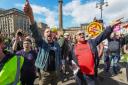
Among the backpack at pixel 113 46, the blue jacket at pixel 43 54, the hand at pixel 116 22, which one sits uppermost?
the hand at pixel 116 22

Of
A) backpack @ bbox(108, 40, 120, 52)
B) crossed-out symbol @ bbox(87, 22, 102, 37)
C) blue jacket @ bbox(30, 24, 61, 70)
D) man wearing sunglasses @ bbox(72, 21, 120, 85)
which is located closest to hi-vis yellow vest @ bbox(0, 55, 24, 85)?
blue jacket @ bbox(30, 24, 61, 70)

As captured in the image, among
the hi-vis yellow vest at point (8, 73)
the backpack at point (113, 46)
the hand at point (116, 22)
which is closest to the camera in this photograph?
the hi-vis yellow vest at point (8, 73)

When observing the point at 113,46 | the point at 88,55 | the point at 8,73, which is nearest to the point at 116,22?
the point at 88,55

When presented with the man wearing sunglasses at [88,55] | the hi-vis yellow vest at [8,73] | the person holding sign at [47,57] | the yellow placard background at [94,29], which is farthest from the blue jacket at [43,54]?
the yellow placard background at [94,29]

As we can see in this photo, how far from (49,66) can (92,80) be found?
89cm

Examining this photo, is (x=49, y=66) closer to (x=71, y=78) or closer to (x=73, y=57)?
(x=73, y=57)

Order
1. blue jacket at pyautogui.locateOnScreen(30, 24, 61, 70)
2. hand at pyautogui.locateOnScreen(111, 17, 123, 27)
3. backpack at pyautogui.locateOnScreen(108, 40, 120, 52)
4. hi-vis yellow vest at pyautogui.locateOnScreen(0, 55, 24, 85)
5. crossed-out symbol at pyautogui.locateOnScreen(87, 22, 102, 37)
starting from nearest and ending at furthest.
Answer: hi-vis yellow vest at pyautogui.locateOnScreen(0, 55, 24, 85)
hand at pyautogui.locateOnScreen(111, 17, 123, 27)
blue jacket at pyautogui.locateOnScreen(30, 24, 61, 70)
crossed-out symbol at pyautogui.locateOnScreen(87, 22, 102, 37)
backpack at pyautogui.locateOnScreen(108, 40, 120, 52)

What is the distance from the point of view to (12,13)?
13938 centimetres

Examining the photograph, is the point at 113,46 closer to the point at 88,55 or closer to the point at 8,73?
the point at 88,55

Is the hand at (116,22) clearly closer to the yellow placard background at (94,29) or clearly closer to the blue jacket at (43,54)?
the blue jacket at (43,54)

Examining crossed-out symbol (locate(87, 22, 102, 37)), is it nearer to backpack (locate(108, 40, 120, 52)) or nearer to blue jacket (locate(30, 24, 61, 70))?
backpack (locate(108, 40, 120, 52))

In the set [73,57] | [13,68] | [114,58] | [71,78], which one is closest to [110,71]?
[114,58]

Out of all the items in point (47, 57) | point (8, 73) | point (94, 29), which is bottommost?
point (47, 57)

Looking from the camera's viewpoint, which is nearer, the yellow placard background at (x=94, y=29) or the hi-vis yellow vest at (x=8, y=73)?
the hi-vis yellow vest at (x=8, y=73)
